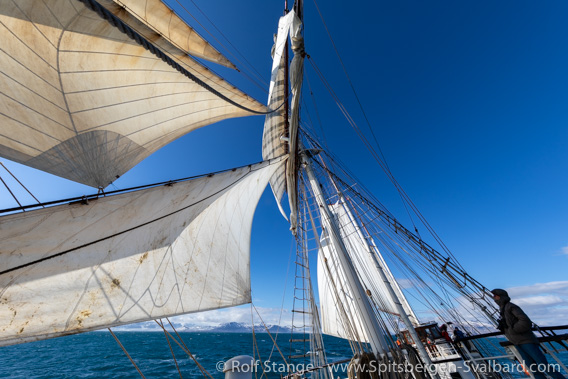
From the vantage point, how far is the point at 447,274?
21.5ft

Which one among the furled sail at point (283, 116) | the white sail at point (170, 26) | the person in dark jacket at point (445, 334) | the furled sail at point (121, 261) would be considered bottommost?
the person in dark jacket at point (445, 334)

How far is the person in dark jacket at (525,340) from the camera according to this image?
10.3ft

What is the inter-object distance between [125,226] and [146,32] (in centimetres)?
431

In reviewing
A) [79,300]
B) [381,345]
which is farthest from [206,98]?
[381,345]

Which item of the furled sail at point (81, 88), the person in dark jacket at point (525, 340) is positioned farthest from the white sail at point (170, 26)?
the person in dark jacket at point (525, 340)

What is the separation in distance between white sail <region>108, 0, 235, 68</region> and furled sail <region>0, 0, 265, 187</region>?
10.1ft

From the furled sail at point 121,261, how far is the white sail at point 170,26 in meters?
5.71

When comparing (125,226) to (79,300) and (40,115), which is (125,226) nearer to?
(79,300)

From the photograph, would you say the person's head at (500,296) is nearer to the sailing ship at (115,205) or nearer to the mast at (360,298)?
the sailing ship at (115,205)

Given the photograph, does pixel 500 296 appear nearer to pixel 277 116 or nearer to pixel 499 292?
pixel 499 292

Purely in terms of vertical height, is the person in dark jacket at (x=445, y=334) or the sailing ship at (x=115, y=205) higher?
→ the sailing ship at (x=115, y=205)

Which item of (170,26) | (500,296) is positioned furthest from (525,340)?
(170,26)

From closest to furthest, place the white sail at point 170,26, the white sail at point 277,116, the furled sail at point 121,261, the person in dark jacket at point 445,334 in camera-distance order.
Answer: the furled sail at point 121,261 → the white sail at point 170,26 → the person in dark jacket at point 445,334 → the white sail at point 277,116

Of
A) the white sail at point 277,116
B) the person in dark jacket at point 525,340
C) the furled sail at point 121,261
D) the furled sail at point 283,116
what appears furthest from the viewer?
the white sail at point 277,116
